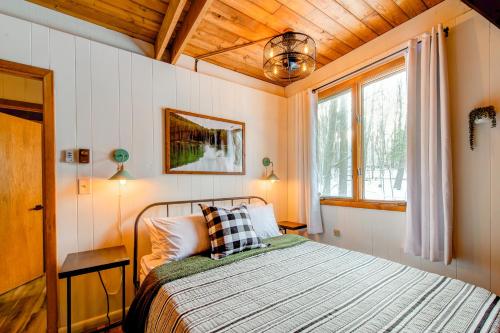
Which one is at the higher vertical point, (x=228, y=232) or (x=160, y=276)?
(x=228, y=232)

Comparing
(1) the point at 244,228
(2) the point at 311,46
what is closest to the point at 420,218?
(1) the point at 244,228

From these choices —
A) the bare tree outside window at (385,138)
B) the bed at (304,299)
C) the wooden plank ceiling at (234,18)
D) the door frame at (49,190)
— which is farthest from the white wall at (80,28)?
the bed at (304,299)

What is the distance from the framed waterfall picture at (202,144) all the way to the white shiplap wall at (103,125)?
80mm

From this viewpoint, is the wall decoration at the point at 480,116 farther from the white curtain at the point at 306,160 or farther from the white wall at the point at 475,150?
the white curtain at the point at 306,160

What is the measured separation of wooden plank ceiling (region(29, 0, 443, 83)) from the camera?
188 cm

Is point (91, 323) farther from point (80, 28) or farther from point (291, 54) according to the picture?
point (291, 54)

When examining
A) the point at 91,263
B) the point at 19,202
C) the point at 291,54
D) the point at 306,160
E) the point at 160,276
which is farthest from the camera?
the point at 306,160

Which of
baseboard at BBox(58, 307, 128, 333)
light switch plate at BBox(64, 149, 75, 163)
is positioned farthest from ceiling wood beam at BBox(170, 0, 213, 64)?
baseboard at BBox(58, 307, 128, 333)

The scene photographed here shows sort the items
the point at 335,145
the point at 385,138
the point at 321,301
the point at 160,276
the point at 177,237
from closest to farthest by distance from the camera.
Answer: the point at 321,301 → the point at 160,276 → the point at 177,237 → the point at 385,138 → the point at 335,145

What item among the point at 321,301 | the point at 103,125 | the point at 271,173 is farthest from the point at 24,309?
the point at 271,173

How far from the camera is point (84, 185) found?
1.92 m

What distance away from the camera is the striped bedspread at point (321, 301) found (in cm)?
100

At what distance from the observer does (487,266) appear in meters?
1.71

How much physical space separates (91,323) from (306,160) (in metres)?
2.68
